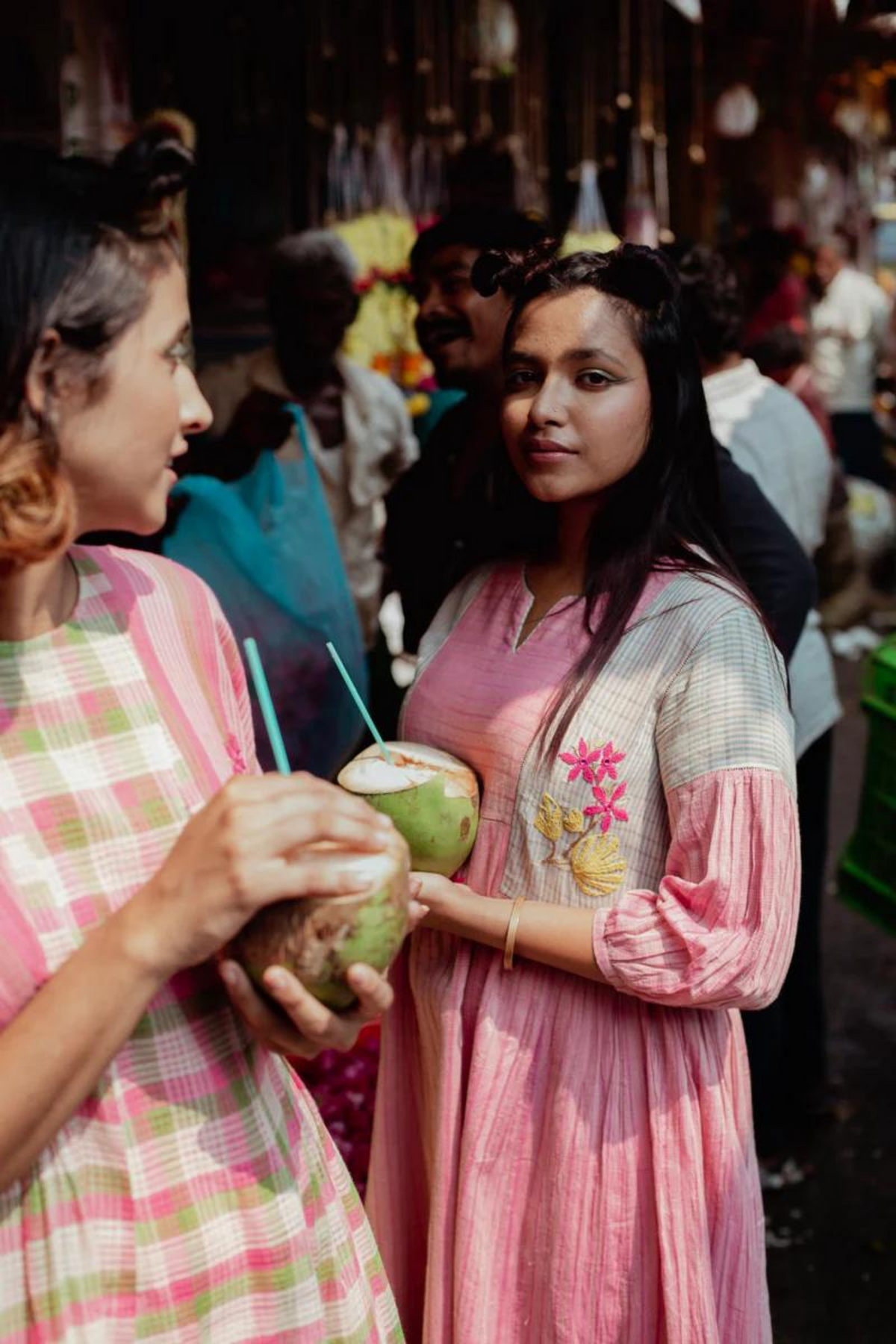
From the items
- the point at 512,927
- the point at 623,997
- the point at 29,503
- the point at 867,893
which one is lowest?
the point at 867,893

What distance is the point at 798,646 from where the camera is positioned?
3291 millimetres

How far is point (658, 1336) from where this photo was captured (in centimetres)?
184

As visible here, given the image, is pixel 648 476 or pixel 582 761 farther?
pixel 648 476

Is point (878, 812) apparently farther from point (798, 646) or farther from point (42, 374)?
point (42, 374)

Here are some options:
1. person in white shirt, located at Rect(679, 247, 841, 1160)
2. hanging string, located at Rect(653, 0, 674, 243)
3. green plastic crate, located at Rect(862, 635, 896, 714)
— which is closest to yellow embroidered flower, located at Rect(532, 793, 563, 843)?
green plastic crate, located at Rect(862, 635, 896, 714)

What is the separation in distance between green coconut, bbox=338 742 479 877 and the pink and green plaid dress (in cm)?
38

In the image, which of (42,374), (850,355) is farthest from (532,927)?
(850,355)

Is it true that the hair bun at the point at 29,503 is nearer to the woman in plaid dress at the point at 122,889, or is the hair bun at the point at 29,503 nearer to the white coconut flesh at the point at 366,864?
the woman in plaid dress at the point at 122,889

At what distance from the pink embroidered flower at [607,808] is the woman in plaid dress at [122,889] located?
0.58 metres

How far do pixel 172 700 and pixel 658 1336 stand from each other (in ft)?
3.62

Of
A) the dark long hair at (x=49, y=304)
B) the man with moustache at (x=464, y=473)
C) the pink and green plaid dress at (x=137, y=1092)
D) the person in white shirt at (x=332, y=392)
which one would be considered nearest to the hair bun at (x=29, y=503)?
the dark long hair at (x=49, y=304)

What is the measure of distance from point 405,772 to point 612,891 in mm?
307

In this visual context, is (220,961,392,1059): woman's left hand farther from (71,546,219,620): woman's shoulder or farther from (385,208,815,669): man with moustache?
(385,208,815,669): man with moustache

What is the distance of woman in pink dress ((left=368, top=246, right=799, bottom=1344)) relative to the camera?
172 cm
